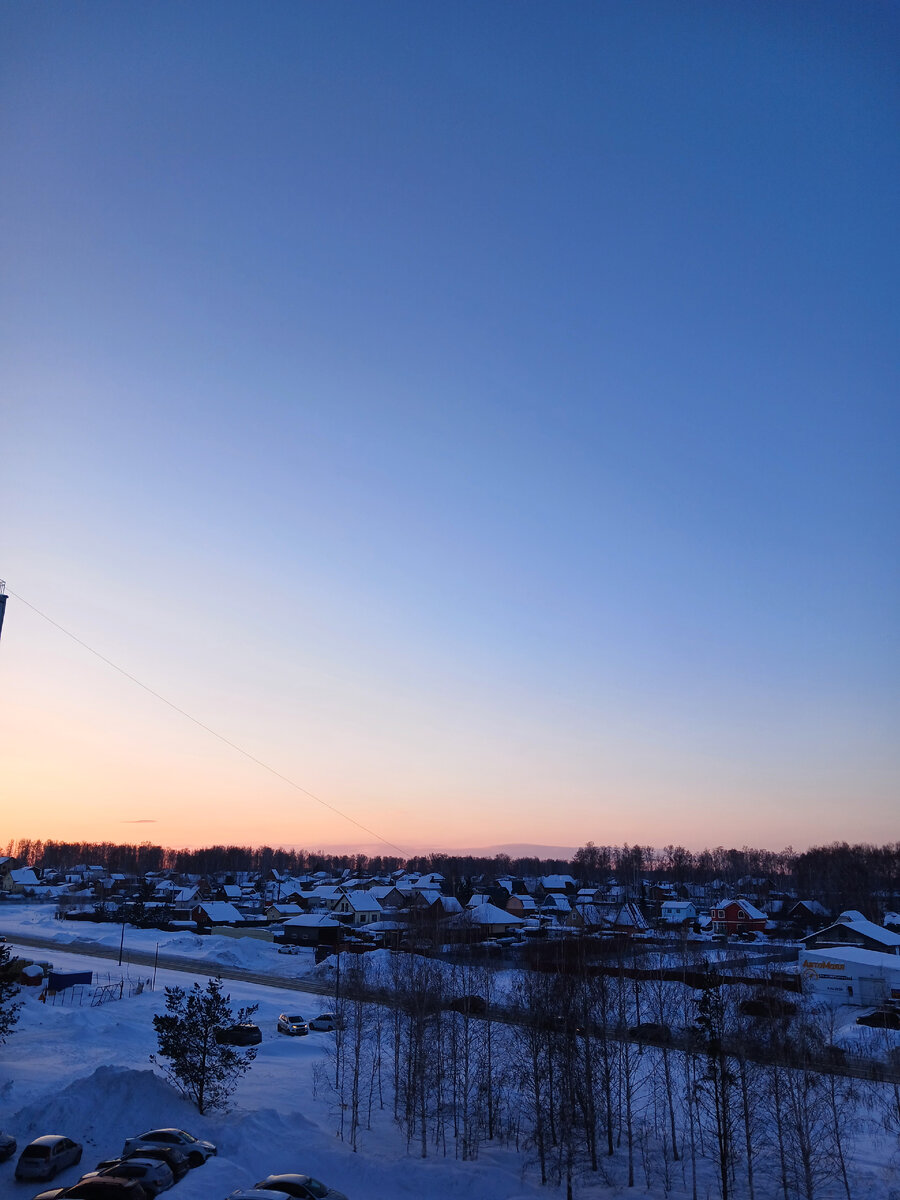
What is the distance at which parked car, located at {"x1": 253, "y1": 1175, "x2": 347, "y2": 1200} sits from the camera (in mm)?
18109

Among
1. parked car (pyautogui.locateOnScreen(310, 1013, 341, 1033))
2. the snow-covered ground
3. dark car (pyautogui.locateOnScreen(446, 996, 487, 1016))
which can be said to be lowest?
the snow-covered ground

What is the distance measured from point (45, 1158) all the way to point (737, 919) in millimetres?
89235

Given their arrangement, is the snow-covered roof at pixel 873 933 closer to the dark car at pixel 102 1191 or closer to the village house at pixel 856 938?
the village house at pixel 856 938

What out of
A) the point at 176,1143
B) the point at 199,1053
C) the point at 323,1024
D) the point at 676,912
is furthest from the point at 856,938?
the point at 176,1143

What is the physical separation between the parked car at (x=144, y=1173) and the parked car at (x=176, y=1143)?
1.60 metres

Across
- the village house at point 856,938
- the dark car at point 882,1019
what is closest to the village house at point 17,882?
Result: the village house at point 856,938

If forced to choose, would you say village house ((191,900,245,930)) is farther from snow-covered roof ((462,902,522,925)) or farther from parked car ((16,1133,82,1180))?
parked car ((16,1133,82,1180))

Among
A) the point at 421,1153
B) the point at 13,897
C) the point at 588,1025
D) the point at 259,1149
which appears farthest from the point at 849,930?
the point at 13,897

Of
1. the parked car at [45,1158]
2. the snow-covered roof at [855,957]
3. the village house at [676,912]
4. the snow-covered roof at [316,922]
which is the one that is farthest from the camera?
the village house at [676,912]

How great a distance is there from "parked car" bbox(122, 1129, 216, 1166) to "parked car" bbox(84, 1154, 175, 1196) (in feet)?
5.26

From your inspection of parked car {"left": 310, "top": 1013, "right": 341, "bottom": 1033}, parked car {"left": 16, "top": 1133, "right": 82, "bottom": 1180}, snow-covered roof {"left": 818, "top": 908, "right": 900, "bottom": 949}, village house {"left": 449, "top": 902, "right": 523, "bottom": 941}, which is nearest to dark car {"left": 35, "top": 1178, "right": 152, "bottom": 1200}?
parked car {"left": 16, "top": 1133, "right": 82, "bottom": 1180}

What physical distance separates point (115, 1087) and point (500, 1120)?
1238 cm

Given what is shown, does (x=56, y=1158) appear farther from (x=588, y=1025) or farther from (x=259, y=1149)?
(x=588, y=1025)

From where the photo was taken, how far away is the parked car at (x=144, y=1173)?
17.8 m
